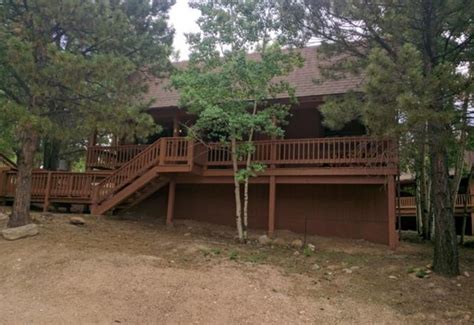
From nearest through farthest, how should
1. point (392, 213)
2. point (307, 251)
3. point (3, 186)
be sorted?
point (307, 251)
point (392, 213)
point (3, 186)

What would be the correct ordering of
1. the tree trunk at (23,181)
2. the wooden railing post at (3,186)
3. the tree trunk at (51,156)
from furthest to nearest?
the tree trunk at (51,156)
the wooden railing post at (3,186)
the tree trunk at (23,181)

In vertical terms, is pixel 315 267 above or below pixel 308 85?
below

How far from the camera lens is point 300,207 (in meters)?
13.5

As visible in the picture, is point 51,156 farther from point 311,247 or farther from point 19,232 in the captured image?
point 311,247

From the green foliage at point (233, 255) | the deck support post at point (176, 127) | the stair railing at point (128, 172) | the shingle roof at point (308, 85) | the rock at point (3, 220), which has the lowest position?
the green foliage at point (233, 255)

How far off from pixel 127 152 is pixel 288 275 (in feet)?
28.9

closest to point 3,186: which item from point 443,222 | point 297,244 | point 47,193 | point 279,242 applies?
point 47,193

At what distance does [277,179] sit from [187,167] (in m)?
2.83

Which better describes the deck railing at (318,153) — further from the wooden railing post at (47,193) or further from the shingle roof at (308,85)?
the wooden railing post at (47,193)

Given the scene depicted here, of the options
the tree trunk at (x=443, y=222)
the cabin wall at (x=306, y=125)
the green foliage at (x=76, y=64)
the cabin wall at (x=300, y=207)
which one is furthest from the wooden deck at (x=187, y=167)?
the tree trunk at (x=443, y=222)

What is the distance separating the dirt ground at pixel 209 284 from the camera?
613cm

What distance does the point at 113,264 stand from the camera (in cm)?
797

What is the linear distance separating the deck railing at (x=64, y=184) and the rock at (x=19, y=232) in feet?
12.2

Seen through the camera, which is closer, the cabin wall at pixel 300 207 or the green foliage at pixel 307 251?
the green foliage at pixel 307 251
